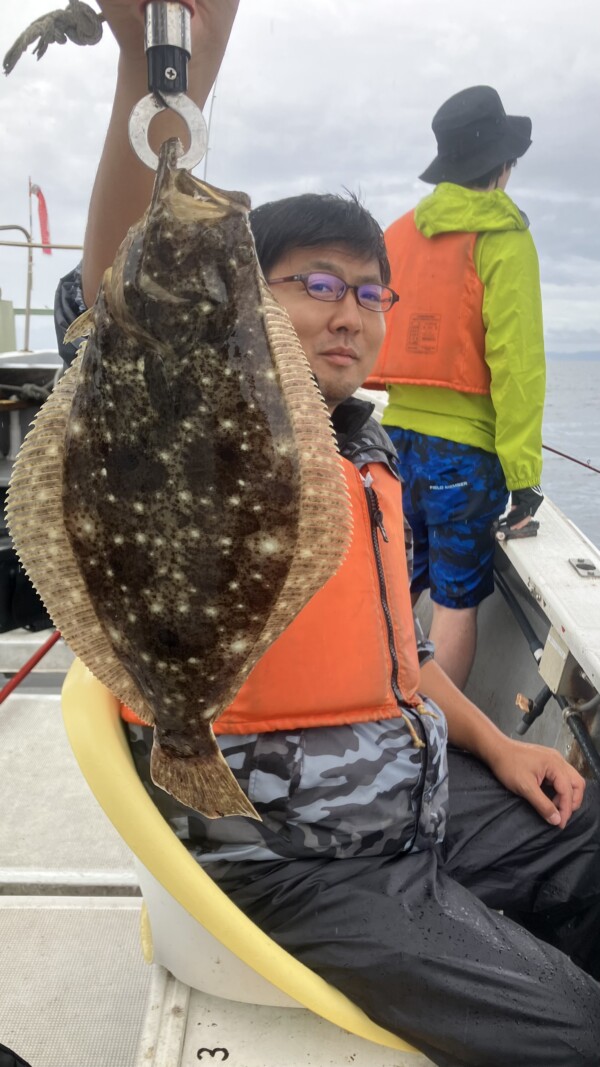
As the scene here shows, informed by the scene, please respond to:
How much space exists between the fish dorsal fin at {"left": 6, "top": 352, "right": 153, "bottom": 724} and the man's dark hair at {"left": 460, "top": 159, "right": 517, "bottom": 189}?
3351mm

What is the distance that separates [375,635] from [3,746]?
101 inches

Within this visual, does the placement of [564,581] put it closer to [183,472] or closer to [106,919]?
[106,919]

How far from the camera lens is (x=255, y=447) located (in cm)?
109

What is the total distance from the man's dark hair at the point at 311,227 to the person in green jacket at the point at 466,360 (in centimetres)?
194

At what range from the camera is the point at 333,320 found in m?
1.80

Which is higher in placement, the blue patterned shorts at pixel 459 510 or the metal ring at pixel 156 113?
the metal ring at pixel 156 113

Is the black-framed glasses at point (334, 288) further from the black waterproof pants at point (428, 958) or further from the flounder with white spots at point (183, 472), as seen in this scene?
the black waterproof pants at point (428, 958)

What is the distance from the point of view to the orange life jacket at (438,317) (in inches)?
151

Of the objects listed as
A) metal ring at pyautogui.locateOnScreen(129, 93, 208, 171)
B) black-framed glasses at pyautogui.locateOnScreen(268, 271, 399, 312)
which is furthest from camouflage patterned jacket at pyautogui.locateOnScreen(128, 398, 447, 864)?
metal ring at pyautogui.locateOnScreen(129, 93, 208, 171)

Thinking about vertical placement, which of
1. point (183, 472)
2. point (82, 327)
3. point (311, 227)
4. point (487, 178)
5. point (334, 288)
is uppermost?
point (487, 178)

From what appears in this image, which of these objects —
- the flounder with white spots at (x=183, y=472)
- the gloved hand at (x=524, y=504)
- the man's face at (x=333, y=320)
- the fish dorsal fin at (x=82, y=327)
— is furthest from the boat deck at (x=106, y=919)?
the fish dorsal fin at (x=82, y=327)

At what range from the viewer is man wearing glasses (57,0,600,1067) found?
5.04ft

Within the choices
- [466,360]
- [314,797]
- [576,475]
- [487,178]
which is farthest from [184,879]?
[576,475]

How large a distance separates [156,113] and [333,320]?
86 cm
